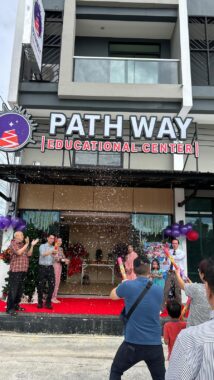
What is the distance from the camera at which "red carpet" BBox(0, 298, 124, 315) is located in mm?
7480

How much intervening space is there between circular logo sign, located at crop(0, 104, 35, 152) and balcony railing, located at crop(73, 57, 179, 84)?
2.61m

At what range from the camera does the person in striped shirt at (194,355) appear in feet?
4.16

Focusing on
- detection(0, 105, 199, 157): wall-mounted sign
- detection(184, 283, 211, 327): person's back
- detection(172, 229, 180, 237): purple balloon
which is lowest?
detection(184, 283, 211, 327): person's back

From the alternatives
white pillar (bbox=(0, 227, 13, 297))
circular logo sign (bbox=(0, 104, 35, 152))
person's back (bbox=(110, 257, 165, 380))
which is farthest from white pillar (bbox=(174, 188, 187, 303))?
person's back (bbox=(110, 257, 165, 380))

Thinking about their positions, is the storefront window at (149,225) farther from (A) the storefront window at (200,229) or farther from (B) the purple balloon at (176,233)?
(A) the storefront window at (200,229)

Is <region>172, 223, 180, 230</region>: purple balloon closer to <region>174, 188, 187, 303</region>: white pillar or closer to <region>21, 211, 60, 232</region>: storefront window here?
<region>174, 188, 187, 303</region>: white pillar

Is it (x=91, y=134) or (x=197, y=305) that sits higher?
(x=91, y=134)

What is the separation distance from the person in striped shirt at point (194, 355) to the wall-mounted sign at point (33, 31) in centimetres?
1019

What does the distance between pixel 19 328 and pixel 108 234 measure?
928 centimetres

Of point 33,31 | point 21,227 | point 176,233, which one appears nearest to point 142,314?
point 21,227

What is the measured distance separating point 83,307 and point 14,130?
17.4ft

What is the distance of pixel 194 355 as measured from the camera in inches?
51.1

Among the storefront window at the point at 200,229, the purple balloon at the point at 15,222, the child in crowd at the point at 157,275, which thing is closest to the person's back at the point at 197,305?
the child in crowd at the point at 157,275

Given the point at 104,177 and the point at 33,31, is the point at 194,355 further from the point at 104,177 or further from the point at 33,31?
the point at 33,31
